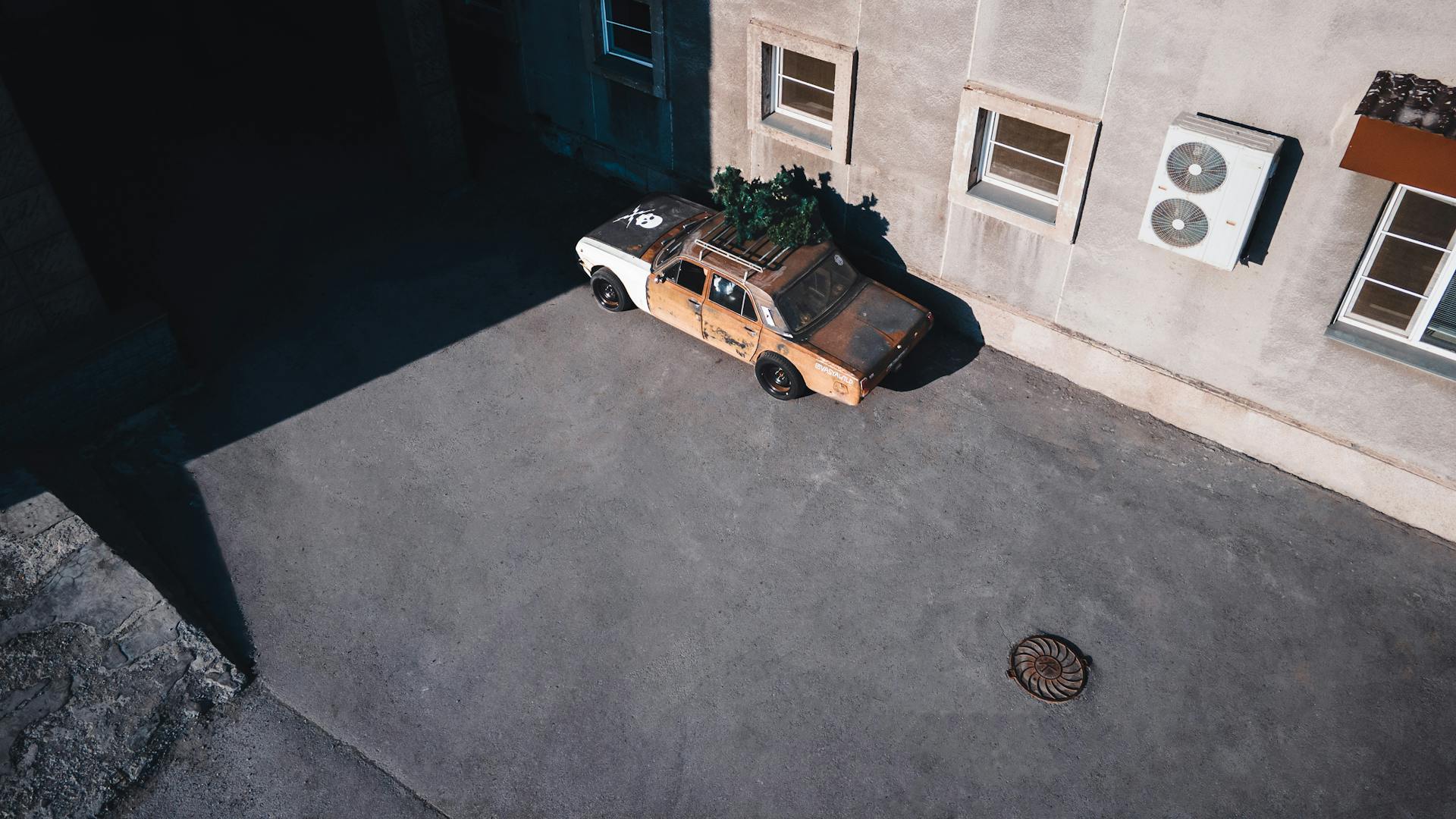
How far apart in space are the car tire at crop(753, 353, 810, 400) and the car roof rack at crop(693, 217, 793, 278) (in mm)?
1058

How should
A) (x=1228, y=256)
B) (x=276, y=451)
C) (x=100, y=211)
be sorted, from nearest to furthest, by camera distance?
(x=1228, y=256), (x=276, y=451), (x=100, y=211)

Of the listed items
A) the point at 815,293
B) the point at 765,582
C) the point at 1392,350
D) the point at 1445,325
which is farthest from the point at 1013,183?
the point at 765,582

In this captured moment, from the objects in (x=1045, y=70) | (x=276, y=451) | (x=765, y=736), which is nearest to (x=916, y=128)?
(x=1045, y=70)

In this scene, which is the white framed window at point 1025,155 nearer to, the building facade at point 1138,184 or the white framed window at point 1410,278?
the building facade at point 1138,184

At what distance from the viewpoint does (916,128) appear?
468 inches

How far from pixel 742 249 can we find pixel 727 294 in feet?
2.14

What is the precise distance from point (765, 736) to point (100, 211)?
13.0 metres

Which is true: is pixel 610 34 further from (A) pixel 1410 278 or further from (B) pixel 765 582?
(A) pixel 1410 278

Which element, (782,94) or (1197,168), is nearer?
(1197,168)

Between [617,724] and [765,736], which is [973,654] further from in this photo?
[617,724]

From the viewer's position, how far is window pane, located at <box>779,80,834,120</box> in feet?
43.1

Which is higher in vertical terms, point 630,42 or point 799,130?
point 630,42

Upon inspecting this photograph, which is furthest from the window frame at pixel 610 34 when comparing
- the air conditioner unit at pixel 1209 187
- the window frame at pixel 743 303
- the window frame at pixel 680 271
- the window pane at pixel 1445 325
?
the window pane at pixel 1445 325

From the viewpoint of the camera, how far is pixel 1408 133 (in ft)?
27.9
